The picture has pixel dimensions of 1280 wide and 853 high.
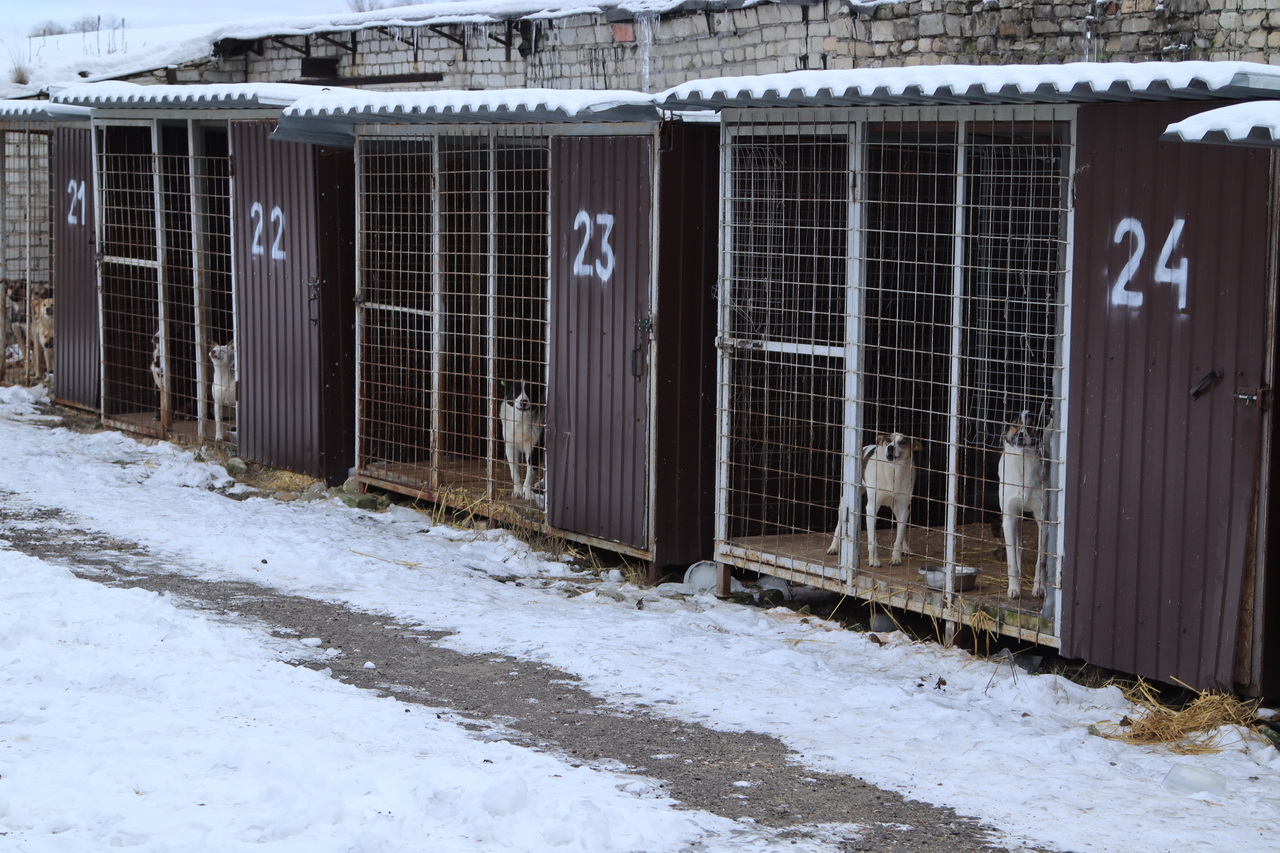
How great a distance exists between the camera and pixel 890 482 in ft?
26.3

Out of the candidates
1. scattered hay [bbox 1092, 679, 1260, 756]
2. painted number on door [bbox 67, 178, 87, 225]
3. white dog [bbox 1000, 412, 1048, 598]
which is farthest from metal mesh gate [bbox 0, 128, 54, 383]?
scattered hay [bbox 1092, 679, 1260, 756]

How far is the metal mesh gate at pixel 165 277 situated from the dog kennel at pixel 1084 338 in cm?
581


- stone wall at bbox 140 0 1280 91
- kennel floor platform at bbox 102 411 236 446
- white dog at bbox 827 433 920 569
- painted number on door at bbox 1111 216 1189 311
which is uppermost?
stone wall at bbox 140 0 1280 91

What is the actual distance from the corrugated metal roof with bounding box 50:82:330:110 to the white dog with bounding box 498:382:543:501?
3.03 metres

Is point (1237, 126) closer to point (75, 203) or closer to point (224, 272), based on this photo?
point (224, 272)

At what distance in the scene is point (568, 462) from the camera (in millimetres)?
9406

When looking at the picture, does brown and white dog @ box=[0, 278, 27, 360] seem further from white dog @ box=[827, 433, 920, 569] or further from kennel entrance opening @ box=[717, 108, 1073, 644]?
white dog @ box=[827, 433, 920, 569]

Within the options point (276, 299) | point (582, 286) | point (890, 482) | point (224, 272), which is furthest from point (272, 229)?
point (890, 482)

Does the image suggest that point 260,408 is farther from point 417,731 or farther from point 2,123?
point 417,731

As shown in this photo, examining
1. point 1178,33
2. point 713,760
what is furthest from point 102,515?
point 1178,33

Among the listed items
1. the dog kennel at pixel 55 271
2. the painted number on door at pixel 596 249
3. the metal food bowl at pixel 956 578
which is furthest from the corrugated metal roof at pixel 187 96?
the metal food bowl at pixel 956 578

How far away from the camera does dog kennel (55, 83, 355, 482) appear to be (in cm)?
1144

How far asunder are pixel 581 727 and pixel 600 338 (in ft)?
11.4

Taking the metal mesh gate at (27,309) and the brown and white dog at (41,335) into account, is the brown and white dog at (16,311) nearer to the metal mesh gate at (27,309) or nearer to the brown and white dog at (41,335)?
the metal mesh gate at (27,309)
